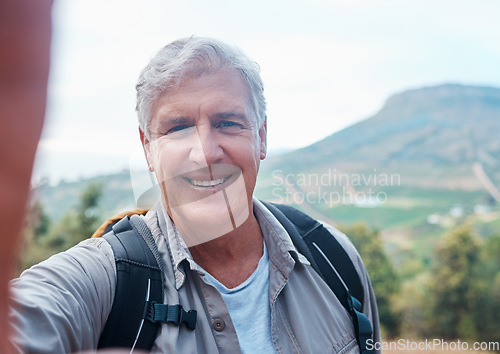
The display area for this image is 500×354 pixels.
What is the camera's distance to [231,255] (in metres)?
1.40

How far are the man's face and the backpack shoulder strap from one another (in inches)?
8.6

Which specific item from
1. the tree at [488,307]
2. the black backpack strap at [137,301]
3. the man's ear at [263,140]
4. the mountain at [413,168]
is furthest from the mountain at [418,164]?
the black backpack strap at [137,301]

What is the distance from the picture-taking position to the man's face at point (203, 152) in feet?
4.24

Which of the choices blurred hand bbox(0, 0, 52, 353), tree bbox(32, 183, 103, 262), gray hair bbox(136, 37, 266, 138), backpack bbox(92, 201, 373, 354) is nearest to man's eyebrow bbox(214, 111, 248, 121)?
gray hair bbox(136, 37, 266, 138)

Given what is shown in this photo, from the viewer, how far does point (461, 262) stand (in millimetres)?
7449

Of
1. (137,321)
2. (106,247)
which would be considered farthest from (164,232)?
(137,321)

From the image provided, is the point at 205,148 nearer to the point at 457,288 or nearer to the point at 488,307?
the point at 457,288

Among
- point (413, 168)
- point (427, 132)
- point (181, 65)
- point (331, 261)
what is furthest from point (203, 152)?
point (427, 132)

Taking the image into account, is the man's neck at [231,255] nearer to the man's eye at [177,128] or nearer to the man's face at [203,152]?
the man's face at [203,152]

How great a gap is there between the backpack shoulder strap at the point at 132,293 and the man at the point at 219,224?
0.04 meters

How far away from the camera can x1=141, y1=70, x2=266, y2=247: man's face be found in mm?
1292

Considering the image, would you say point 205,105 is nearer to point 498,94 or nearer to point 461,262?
point 461,262

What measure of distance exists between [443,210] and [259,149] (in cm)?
1549

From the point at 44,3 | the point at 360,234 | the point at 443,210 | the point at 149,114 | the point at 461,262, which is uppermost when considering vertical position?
the point at 44,3
